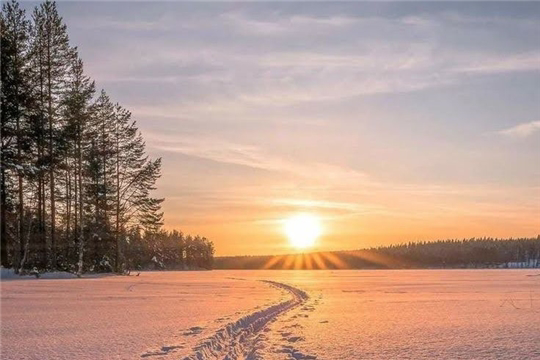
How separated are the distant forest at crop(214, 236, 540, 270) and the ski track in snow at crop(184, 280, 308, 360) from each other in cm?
13106

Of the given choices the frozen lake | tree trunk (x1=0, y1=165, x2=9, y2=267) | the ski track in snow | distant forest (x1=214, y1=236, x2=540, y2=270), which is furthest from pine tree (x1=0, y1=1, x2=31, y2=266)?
distant forest (x1=214, y1=236, x2=540, y2=270)

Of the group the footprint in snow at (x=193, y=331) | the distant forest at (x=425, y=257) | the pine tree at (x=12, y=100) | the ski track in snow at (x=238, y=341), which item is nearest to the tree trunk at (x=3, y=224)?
the pine tree at (x=12, y=100)

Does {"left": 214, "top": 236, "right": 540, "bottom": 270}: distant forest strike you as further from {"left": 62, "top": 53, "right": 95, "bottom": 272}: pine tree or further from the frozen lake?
the frozen lake

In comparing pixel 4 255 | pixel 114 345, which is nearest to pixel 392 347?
pixel 114 345

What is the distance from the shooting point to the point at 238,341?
9.76 meters

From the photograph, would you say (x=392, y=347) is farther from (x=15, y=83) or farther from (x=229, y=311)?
(x=15, y=83)

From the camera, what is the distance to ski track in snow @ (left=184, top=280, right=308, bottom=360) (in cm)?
833

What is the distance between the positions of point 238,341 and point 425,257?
477 ft

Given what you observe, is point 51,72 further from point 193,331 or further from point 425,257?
point 425,257

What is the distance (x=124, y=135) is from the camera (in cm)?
4112

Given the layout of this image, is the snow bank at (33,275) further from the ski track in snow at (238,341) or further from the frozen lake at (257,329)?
the ski track in snow at (238,341)

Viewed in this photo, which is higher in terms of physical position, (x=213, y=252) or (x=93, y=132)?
(x=93, y=132)

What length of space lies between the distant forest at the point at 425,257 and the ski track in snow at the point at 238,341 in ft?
430

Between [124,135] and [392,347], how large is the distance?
1388 inches
